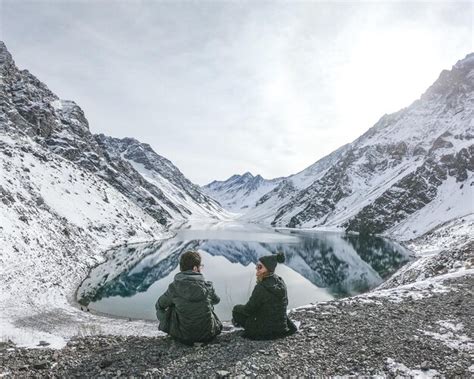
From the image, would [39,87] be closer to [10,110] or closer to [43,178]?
[10,110]

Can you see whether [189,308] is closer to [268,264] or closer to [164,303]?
[164,303]

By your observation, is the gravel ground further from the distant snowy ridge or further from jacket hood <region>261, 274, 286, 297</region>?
the distant snowy ridge

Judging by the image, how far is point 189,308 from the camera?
36.3 ft

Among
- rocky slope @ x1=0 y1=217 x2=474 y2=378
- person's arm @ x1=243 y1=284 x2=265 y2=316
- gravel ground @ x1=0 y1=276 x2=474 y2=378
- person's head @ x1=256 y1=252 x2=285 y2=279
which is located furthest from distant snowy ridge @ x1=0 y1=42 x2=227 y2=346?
person's head @ x1=256 y1=252 x2=285 y2=279

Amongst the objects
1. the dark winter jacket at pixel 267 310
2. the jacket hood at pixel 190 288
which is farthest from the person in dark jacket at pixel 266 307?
the jacket hood at pixel 190 288

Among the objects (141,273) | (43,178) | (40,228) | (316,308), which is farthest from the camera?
(43,178)

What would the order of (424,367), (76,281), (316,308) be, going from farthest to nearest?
(76,281) → (316,308) → (424,367)

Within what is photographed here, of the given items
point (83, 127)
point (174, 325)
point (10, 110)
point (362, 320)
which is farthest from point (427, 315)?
point (83, 127)

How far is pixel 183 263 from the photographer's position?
11.5 metres

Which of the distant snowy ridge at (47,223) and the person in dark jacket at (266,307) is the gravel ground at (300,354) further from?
the distant snowy ridge at (47,223)

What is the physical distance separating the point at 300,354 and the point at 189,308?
3.51 m

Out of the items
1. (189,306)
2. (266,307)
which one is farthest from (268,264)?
(189,306)

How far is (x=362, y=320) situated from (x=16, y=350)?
40.9ft

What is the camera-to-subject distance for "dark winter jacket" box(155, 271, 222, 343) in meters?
11.1
